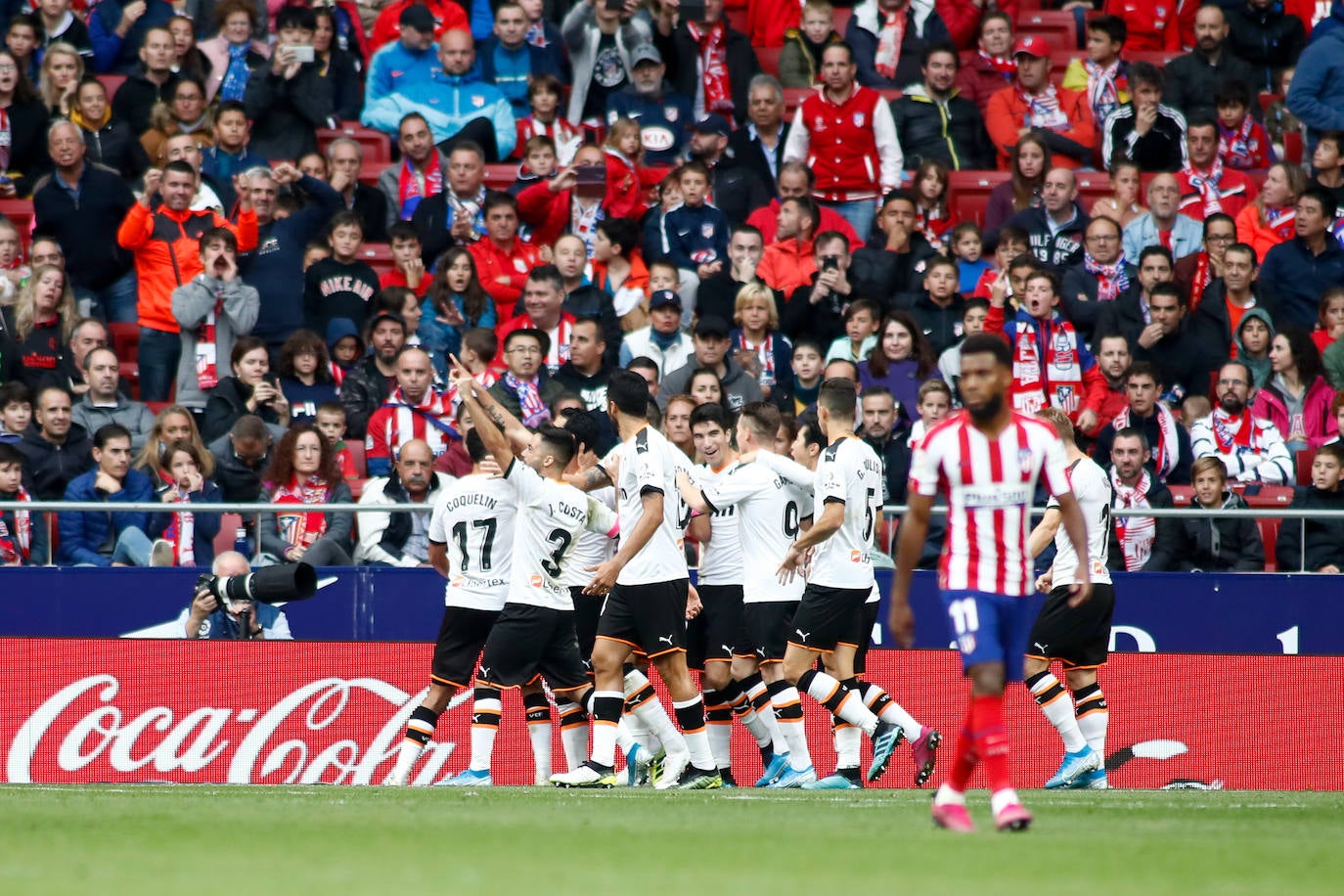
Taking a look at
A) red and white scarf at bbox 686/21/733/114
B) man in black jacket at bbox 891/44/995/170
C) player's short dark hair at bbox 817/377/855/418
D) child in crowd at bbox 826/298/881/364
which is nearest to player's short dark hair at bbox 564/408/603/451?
player's short dark hair at bbox 817/377/855/418

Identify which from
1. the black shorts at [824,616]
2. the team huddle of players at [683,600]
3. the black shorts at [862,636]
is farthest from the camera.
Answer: the black shorts at [862,636]

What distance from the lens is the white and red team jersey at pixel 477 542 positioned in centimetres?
1238

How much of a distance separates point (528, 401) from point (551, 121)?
4450 millimetres

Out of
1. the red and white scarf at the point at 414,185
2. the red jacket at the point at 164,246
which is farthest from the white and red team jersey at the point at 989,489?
the red and white scarf at the point at 414,185

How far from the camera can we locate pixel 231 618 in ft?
45.8

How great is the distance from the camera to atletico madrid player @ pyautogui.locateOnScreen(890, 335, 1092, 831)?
8.48 metres

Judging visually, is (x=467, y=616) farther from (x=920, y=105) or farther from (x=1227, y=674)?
(x=920, y=105)

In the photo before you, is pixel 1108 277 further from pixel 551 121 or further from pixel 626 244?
pixel 551 121

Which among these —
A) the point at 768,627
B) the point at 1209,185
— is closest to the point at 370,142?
the point at 1209,185

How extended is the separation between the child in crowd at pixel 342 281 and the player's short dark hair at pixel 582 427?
4478 mm

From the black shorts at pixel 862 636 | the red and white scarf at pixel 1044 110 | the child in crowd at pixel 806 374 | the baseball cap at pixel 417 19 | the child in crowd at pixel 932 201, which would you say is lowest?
the black shorts at pixel 862 636

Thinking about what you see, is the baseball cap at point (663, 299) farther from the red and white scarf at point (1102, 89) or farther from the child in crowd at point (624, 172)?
the red and white scarf at point (1102, 89)

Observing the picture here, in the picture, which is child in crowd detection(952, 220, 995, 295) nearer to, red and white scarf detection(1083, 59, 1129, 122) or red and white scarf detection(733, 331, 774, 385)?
red and white scarf detection(733, 331, 774, 385)

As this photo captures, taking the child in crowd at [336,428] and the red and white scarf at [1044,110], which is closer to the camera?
the child in crowd at [336,428]
